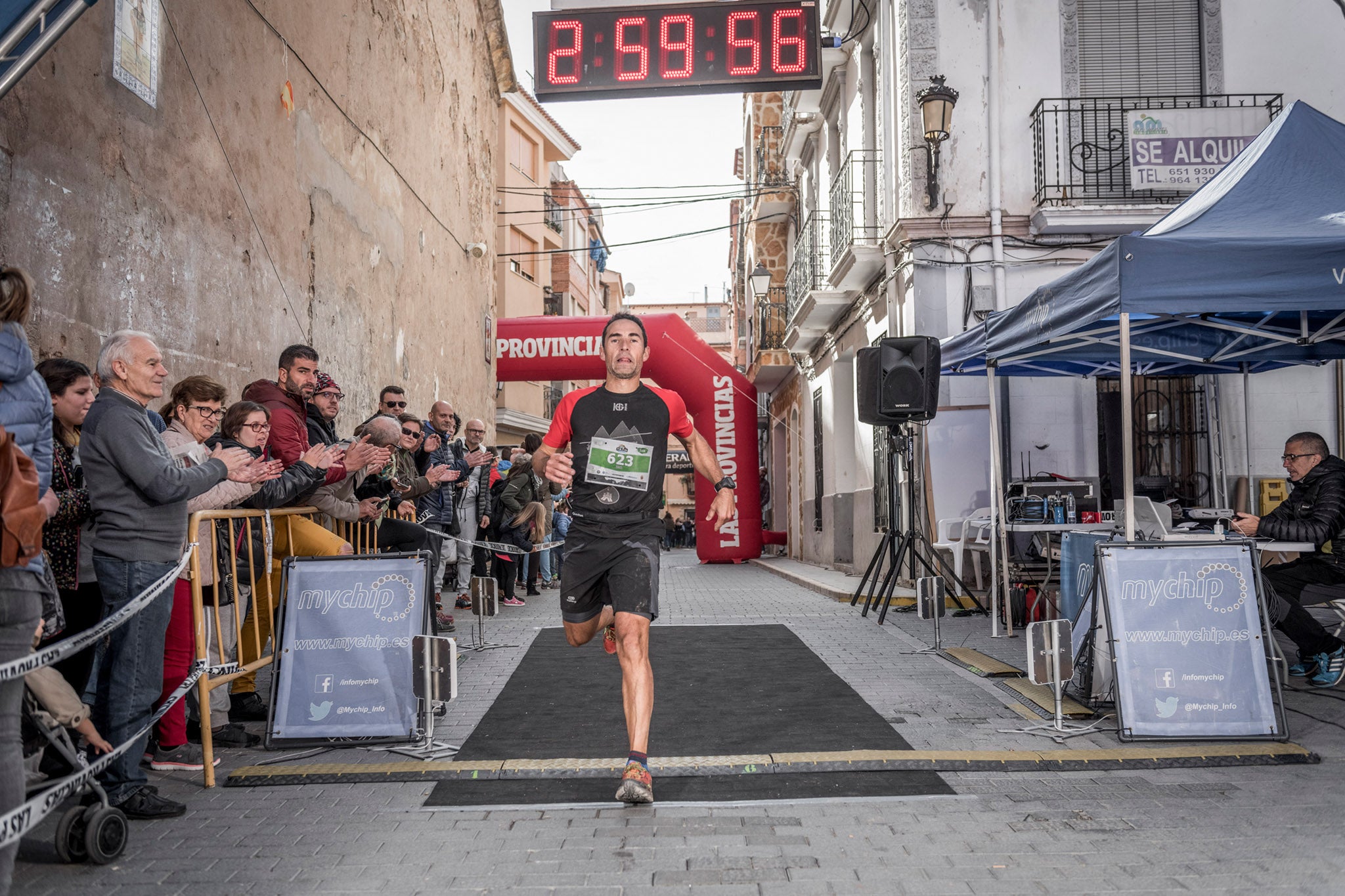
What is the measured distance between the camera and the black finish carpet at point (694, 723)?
4.72 meters

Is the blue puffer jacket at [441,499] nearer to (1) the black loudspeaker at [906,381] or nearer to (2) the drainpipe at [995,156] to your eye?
(1) the black loudspeaker at [906,381]

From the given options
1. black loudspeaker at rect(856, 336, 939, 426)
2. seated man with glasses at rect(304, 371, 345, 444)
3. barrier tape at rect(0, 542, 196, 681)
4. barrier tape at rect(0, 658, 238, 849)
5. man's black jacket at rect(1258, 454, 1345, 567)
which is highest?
black loudspeaker at rect(856, 336, 939, 426)

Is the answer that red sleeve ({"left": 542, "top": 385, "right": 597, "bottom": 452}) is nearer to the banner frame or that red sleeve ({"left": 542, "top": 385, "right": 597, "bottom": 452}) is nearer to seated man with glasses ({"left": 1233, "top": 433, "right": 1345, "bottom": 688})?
Answer: the banner frame

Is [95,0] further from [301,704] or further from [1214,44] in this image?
[1214,44]

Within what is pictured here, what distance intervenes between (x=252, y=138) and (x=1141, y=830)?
315 inches

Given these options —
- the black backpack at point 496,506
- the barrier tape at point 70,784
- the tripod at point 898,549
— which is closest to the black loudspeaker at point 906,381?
the tripod at point 898,549

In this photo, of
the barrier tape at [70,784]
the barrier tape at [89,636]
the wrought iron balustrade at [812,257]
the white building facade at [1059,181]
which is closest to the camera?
the barrier tape at [70,784]

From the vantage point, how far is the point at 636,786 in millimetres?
4422

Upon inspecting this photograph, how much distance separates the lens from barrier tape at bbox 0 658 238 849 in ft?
9.50

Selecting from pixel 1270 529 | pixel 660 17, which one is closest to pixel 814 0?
pixel 660 17

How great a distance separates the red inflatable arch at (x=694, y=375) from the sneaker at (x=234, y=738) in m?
14.6

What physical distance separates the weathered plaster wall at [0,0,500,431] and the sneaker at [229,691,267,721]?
81.1 inches

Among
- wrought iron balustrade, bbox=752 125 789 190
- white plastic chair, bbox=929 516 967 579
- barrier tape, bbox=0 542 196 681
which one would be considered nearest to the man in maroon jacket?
barrier tape, bbox=0 542 196 681

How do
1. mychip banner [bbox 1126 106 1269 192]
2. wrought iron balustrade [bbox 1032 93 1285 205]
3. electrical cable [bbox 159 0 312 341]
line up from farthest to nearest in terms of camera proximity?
wrought iron balustrade [bbox 1032 93 1285 205], mychip banner [bbox 1126 106 1269 192], electrical cable [bbox 159 0 312 341]
